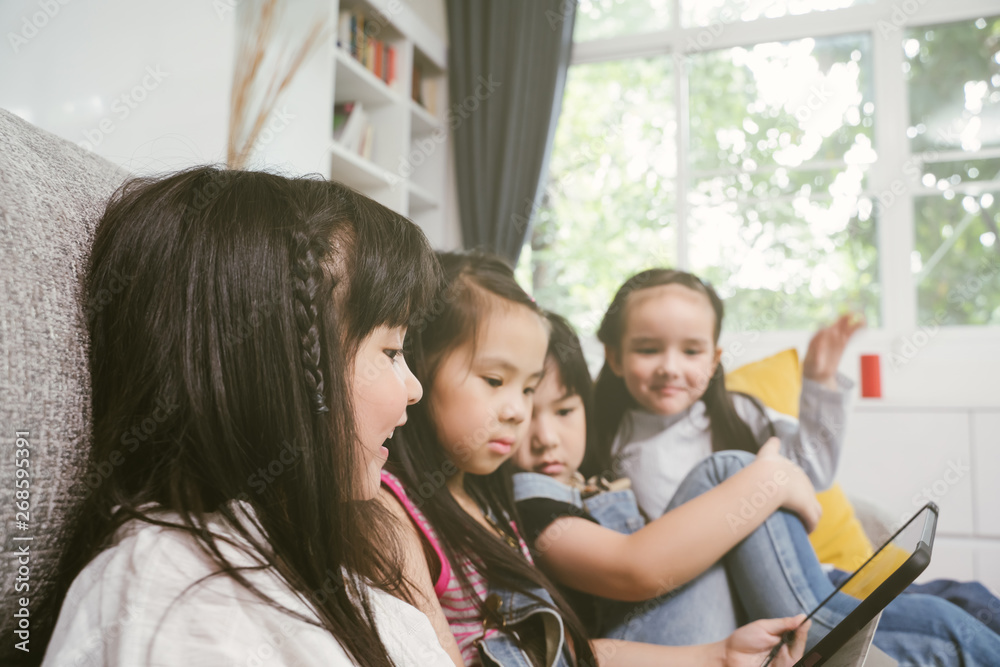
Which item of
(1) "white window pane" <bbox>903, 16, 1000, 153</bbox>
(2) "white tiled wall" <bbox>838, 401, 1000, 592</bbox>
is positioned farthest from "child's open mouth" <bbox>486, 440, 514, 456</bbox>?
(1) "white window pane" <bbox>903, 16, 1000, 153</bbox>

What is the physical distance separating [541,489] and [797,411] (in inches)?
20.6

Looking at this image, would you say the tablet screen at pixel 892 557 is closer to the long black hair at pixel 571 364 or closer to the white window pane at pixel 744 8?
the long black hair at pixel 571 364

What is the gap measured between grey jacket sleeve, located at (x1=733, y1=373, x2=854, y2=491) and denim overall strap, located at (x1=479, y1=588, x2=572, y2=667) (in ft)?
1.74

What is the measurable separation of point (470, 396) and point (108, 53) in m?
1.21

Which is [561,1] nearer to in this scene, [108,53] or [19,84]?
[108,53]

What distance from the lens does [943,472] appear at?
2.06 meters

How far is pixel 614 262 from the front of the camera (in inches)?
118

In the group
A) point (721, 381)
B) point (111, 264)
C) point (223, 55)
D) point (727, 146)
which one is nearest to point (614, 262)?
point (727, 146)

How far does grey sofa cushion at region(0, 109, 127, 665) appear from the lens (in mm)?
405

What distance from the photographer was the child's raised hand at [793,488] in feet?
2.56

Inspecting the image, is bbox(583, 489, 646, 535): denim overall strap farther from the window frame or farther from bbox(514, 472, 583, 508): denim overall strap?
the window frame

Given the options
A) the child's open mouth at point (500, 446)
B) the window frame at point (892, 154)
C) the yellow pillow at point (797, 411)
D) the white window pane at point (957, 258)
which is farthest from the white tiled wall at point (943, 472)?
the child's open mouth at point (500, 446)

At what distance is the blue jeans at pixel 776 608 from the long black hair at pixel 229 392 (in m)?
0.39

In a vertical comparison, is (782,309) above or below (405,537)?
above
